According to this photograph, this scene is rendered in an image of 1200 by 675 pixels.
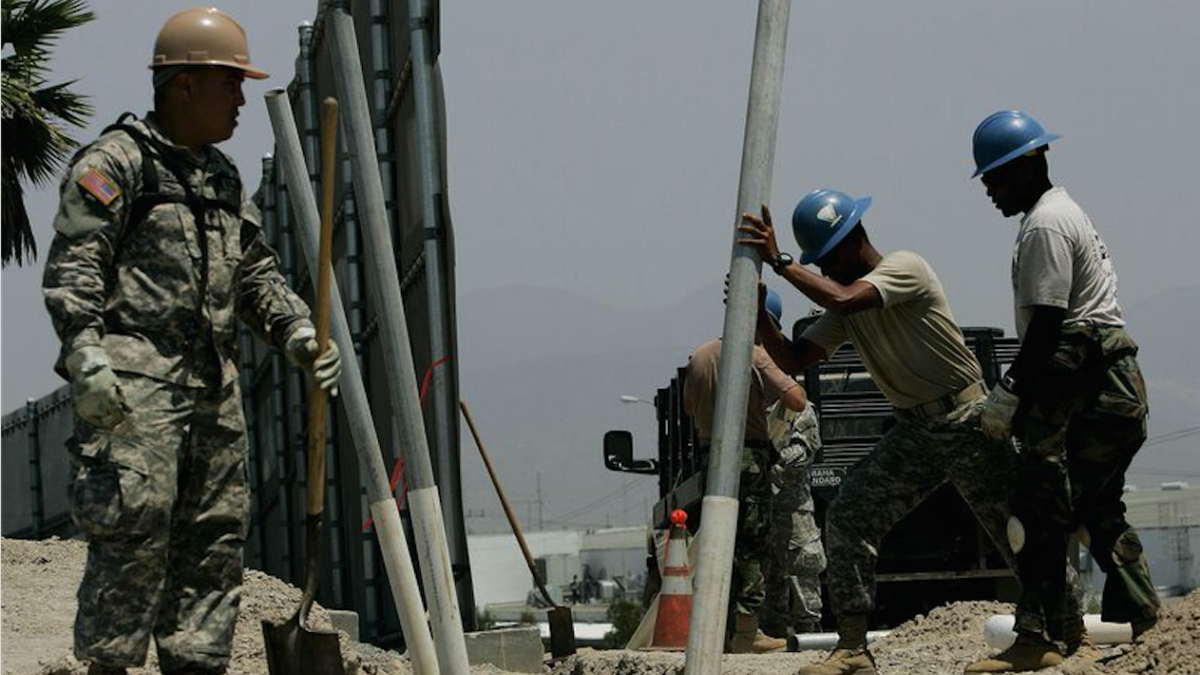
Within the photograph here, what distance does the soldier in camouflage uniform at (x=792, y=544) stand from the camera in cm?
1129

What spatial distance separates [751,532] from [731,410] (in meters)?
5.08

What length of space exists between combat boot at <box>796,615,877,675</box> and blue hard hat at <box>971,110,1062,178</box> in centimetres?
164

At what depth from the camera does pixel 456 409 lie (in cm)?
1031

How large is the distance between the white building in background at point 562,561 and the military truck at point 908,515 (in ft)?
323

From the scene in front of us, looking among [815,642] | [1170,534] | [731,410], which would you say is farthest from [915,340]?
[1170,534]

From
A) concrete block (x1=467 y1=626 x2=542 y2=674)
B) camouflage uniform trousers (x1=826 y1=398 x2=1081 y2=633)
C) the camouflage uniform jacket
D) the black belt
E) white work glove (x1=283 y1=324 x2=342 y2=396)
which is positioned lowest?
concrete block (x1=467 y1=626 x2=542 y2=674)

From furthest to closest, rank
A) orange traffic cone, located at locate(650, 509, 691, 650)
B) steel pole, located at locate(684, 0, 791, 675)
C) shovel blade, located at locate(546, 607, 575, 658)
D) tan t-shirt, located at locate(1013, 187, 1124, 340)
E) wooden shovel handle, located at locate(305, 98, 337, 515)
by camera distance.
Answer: shovel blade, located at locate(546, 607, 575, 658) < orange traffic cone, located at locate(650, 509, 691, 650) < tan t-shirt, located at locate(1013, 187, 1124, 340) < wooden shovel handle, located at locate(305, 98, 337, 515) < steel pole, located at locate(684, 0, 791, 675)

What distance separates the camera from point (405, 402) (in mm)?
6555

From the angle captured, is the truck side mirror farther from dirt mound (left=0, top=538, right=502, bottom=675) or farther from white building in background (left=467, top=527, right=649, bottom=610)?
white building in background (left=467, top=527, right=649, bottom=610)

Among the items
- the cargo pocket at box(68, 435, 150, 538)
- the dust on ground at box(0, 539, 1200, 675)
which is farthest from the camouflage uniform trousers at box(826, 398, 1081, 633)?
the cargo pocket at box(68, 435, 150, 538)

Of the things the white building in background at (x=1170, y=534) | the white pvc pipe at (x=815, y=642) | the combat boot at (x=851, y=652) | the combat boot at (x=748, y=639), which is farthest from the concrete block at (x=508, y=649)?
the white building in background at (x=1170, y=534)

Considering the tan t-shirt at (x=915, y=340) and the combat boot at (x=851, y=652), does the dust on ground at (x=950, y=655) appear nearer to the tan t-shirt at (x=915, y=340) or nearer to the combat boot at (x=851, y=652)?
the combat boot at (x=851, y=652)

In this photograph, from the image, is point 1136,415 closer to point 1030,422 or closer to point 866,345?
point 1030,422

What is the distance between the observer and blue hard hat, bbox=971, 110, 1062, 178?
707 centimetres
